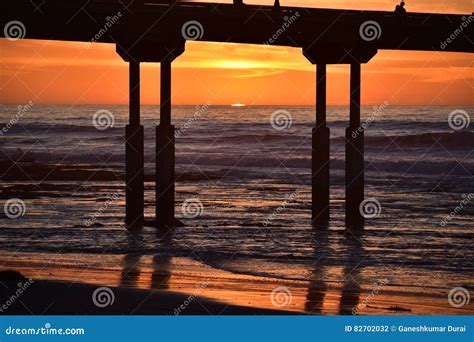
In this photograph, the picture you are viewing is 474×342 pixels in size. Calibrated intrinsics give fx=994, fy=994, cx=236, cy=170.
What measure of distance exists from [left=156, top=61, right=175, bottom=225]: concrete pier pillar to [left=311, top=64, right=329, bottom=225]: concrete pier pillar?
4561mm

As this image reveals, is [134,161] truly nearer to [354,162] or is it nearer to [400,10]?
[354,162]

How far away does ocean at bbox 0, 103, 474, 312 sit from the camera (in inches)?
829

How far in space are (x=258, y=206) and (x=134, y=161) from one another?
9.49 meters

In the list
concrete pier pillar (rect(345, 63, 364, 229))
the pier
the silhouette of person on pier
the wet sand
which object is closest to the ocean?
the wet sand

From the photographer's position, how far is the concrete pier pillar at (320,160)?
2861 cm

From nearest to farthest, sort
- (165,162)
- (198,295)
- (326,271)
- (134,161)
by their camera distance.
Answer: (198,295)
(326,271)
(165,162)
(134,161)

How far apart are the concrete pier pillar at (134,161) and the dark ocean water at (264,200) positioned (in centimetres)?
74

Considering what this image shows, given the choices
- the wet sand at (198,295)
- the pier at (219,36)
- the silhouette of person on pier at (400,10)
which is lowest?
the wet sand at (198,295)

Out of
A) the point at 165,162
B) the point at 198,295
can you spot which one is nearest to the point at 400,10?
the point at 165,162

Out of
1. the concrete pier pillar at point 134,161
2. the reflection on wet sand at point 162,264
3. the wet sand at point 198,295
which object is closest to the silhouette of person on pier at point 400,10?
the concrete pier pillar at point 134,161

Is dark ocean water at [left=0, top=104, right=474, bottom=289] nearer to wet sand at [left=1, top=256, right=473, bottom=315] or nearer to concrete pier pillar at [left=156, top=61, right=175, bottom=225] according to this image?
concrete pier pillar at [left=156, top=61, right=175, bottom=225]

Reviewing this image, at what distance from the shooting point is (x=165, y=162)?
26.2m

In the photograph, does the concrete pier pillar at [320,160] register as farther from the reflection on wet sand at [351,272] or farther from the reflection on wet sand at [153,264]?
the reflection on wet sand at [153,264]

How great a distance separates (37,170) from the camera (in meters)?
54.0
